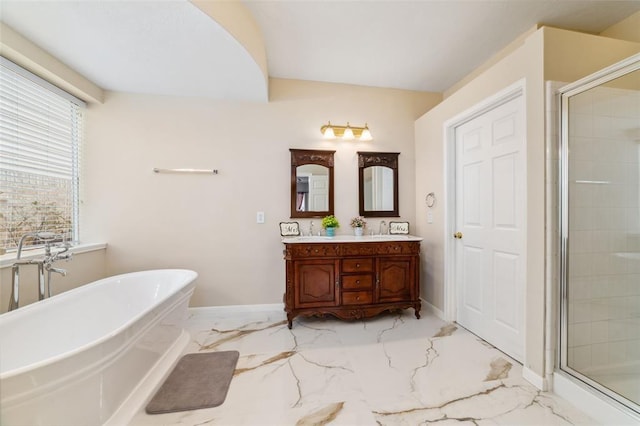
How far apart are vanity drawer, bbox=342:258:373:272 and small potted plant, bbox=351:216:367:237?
0.44 metres

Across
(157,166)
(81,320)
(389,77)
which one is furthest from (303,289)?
(389,77)

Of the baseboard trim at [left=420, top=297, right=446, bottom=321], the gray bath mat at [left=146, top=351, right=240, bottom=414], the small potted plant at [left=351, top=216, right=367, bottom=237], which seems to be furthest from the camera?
the small potted plant at [left=351, top=216, right=367, bottom=237]

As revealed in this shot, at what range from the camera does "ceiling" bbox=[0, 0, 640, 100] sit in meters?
1.74

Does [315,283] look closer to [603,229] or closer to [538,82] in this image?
[603,229]

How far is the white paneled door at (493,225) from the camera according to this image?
2.01m

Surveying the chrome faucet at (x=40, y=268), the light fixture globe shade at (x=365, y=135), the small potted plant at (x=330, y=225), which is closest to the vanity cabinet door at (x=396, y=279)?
the small potted plant at (x=330, y=225)

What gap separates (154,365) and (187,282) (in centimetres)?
61

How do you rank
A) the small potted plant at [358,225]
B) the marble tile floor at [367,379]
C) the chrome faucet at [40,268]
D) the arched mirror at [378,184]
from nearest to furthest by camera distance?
1. the marble tile floor at [367,379]
2. the chrome faucet at [40,268]
3. the small potted plant at [358,225]
4. the arched mirror at [378,184]

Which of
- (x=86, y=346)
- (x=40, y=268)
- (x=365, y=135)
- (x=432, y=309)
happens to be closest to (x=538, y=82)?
(x=365, y=135)

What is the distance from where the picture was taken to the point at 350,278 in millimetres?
2676

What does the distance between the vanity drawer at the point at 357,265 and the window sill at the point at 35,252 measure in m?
2.46

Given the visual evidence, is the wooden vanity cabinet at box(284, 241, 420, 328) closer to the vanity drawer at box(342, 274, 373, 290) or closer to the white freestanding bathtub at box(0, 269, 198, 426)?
the vanity drawer at box(342, 274, 373, 290)

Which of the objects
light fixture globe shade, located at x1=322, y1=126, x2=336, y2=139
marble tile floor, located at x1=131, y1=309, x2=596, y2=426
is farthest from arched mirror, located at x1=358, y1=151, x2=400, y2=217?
marble tile floor, located at x1=131, y1=309, x2=596, y2=426

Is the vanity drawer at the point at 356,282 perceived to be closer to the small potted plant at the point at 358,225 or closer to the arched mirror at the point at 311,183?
the small potted plant at the point at 358,225
